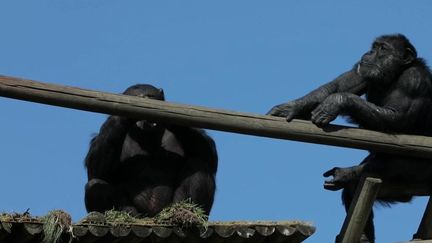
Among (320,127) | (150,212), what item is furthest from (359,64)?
(150,212)

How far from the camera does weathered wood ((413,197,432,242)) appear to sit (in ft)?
39.0

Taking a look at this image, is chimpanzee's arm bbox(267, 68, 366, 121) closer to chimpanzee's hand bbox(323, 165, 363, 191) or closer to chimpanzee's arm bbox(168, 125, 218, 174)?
chimpanzee's hand bbox(323, 165, 363, 191)

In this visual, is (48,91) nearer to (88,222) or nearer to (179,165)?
(88,222)

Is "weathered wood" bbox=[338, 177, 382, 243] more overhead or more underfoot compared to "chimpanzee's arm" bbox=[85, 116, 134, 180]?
more underfoot

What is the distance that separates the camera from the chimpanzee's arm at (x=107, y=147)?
13.3 m

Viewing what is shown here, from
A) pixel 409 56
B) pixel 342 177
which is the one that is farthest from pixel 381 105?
pixel 342 177

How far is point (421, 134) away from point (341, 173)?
40.1 inches

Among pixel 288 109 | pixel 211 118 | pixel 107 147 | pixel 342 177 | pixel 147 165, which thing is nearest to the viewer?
pixel 211 118

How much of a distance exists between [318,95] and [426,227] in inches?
72.4

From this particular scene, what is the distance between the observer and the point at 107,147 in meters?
13.3

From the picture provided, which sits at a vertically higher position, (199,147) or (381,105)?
(199,147)

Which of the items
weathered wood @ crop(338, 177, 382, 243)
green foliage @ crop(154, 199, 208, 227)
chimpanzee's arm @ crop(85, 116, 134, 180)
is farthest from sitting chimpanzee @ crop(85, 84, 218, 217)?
weathered wood @ crop(338, 177, 382, 243)

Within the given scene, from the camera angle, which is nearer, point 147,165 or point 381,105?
point 381,105

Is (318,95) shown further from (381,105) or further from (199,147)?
(199,147)
